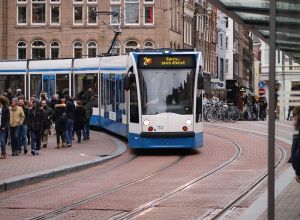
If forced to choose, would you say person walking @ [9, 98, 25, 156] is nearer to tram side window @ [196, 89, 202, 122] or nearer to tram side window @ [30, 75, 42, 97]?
tram side window @ [196, 89, 202, 122]

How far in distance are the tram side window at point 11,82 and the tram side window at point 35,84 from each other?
0.74 metres

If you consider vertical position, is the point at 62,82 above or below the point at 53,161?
above

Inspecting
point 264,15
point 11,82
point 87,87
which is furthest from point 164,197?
point 11,82

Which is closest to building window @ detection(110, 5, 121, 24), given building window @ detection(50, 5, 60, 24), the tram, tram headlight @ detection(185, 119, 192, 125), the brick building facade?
the brick building facade

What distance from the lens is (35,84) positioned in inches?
1454

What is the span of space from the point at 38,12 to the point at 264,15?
58044mm

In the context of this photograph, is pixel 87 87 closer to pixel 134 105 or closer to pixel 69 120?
pixel 69 120

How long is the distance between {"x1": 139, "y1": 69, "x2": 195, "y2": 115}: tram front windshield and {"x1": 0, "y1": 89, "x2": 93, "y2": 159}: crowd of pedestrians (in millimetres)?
3332

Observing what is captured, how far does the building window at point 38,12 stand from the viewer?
65.8 m

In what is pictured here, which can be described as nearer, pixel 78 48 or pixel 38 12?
pixel 78 48

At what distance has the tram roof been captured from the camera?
861 cm

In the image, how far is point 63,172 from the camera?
18.4 meters

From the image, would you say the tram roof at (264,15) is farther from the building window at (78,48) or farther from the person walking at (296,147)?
the building window at (78,48)

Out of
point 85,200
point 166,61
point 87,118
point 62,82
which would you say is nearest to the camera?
point 85,200
